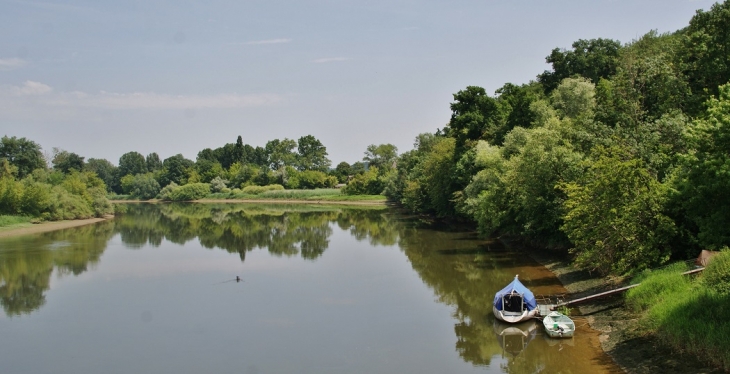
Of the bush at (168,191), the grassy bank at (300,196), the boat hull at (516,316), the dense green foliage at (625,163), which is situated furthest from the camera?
the bush at (168,191)

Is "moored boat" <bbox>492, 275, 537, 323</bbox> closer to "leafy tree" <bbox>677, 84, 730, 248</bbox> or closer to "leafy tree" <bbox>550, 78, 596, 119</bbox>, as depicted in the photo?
"leafy tree" <bbox>677, 84, 730, 248</bbox>

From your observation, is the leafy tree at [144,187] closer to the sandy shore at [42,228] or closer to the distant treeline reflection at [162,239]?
the distant treeline reflection at [162,239]

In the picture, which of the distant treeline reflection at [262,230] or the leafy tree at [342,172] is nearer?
the distant treeline reflection at [262,230]

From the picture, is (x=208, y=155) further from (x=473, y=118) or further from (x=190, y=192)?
(x=473, y=118)

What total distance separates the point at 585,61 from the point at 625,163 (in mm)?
50620

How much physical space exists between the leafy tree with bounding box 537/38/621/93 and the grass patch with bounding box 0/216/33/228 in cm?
6488

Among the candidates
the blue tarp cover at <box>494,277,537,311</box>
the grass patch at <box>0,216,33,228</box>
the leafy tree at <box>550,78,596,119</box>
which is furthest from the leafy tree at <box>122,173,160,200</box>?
the blue tarp cover at <box>494,277,537,311</box>

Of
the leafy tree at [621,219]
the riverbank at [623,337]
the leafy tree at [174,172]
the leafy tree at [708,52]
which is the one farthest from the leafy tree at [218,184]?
the leafy tree at [621,219]

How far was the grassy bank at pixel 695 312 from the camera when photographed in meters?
16.5

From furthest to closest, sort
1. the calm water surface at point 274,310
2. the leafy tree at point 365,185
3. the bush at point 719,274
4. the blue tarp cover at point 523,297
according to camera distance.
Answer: the leafy tree at point 365,185
the blue tarp cover at point 523,297
the calm water surface at point 274,310
the bush at point 719,274

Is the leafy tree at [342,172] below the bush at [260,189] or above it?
above

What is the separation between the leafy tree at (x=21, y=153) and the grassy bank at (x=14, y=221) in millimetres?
26291

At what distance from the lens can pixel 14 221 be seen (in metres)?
65.6

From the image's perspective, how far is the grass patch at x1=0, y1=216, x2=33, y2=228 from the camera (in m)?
63.4
